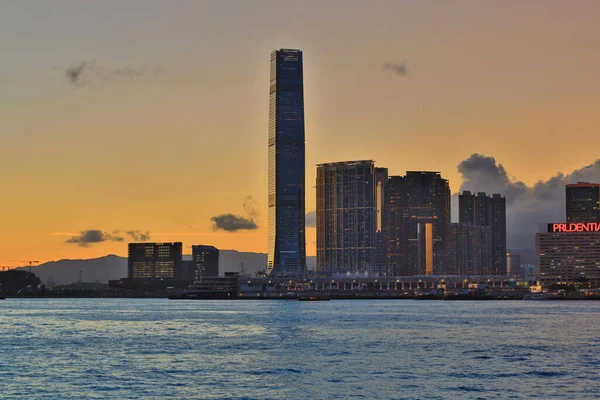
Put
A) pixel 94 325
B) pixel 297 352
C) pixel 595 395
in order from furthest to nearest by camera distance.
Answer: pixel 94 325, pixel 297 352, pixel 595 395

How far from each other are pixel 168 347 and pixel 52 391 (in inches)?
1496

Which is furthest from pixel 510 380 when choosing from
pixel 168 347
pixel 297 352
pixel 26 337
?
pixel 26 337

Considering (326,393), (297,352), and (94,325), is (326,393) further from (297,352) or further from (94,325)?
(94,325)

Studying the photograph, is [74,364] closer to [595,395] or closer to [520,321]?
[595,395]

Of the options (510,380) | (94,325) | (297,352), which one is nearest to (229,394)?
(510,380)

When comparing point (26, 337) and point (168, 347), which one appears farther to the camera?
point (26, 337)

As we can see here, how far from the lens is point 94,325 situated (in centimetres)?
16438

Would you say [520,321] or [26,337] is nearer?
[26,337]

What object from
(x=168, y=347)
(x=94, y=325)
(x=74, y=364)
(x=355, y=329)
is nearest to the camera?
(x=74, y=364)

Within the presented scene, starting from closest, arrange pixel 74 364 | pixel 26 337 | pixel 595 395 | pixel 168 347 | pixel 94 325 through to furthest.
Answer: pixel 595 395
pixel 74 364
pixel 168 347
pixel 26 337
pixel 94 325

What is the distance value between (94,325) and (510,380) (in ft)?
335

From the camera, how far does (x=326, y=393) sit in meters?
69.9

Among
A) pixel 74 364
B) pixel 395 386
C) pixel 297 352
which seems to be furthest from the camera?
pixel 297 352

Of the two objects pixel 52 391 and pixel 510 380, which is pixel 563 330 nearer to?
pixel 510 380
